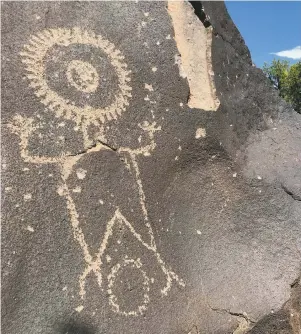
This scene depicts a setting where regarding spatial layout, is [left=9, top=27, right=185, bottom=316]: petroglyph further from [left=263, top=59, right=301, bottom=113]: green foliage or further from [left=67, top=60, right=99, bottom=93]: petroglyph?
[left=263, top=59, right=301, bottom=113]: green foliage

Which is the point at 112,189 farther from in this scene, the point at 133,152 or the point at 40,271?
the point at 40,271

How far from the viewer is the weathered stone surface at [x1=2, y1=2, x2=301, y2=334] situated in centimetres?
170

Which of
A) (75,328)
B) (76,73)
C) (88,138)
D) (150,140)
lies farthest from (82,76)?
(75,328)

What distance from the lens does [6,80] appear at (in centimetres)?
175

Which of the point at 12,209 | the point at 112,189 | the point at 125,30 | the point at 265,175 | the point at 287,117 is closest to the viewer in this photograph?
the point at 12,209

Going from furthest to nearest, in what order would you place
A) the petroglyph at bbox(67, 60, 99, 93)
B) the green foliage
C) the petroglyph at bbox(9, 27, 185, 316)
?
the green foliage → the petroglyph at bbox(67, 60, 99, 93) → the petroglyph at bbox(9, 27, 185, 316)

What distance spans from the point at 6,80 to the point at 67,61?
0.28 metres

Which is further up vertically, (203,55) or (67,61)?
(203,55)

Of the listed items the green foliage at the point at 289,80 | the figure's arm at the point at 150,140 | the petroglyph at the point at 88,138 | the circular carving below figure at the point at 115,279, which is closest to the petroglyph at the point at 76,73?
the petroglyph at the point at 88,138

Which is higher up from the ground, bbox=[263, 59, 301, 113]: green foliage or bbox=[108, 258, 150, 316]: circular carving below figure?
bbox=[263, 59, 301, 113]: green foliage

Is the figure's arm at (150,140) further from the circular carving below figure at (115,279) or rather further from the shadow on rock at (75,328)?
the shadow on rock at (75,328)

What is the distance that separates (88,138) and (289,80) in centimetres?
1218

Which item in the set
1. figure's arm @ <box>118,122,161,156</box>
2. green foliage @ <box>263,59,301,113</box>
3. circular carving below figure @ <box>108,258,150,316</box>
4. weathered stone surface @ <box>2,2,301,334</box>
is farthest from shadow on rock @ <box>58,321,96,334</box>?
green foliage @ <box>263,59,301,113</box>

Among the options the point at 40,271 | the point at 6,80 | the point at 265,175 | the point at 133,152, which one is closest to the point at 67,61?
the point at 6,80
